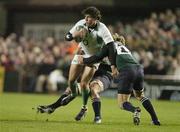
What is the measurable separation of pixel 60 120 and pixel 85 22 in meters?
2.27

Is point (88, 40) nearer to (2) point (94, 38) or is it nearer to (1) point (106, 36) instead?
(2) point (94, 38)

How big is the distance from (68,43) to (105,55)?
688 inches

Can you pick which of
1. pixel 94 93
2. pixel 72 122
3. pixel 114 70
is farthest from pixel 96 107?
pixel 114 70

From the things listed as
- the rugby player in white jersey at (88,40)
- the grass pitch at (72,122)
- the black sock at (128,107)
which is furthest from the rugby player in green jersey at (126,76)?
→ the grass pitch at (72,122)

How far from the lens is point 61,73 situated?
95.6 feet

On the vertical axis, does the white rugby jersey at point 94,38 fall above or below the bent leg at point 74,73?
above

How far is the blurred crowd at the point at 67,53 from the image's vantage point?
2702cm

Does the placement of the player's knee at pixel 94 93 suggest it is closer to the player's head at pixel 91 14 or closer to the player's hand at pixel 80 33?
the player's hand at pixel 80 33

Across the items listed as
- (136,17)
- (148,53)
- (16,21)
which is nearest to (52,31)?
(16,21)

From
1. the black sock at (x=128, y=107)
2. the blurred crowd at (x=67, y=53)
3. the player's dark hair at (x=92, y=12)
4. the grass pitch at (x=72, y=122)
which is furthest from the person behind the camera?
the blurred crowd at (x=67, y=53)

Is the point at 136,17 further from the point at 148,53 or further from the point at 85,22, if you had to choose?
the point at 85,22

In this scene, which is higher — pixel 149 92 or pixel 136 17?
pixel 136 17

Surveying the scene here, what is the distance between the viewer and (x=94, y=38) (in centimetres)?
1408

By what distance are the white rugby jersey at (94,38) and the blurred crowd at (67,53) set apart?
1199 cm
